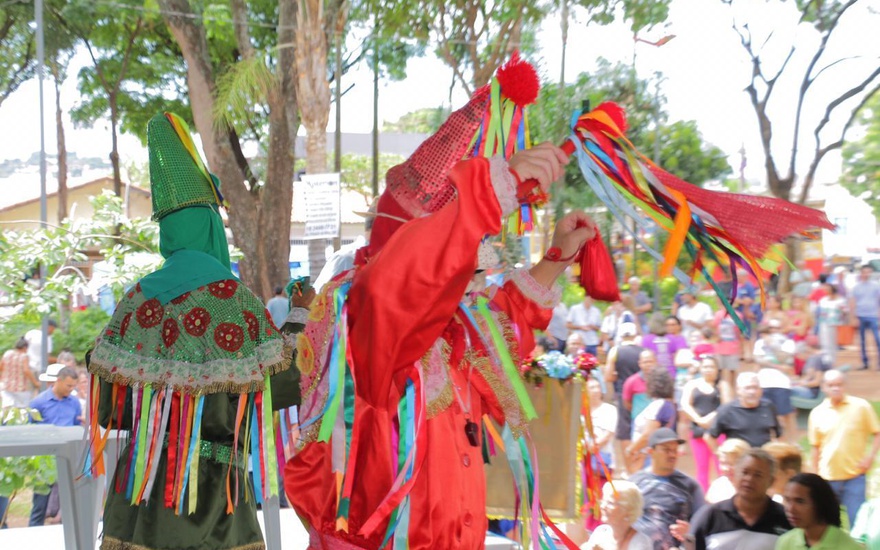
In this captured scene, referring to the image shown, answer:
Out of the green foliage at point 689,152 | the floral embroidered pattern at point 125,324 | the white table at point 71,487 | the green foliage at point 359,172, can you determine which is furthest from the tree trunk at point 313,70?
the green foliage at point 359,172

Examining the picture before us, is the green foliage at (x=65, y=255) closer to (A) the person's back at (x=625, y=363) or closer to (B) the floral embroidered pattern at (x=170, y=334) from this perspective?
(A) the person's back at (x=625, y=363)

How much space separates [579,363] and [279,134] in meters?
8.29

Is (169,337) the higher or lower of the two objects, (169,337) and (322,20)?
the lower

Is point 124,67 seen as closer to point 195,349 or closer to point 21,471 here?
point 21,471

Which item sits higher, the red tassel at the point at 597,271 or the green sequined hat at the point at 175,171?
the green sequined hat at the point at 175,171

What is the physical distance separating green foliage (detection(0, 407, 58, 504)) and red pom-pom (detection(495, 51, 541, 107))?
3.82 m

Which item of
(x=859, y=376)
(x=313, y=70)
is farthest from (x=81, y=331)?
(x=859, y=376)

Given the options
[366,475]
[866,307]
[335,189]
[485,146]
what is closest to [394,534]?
[366,475]

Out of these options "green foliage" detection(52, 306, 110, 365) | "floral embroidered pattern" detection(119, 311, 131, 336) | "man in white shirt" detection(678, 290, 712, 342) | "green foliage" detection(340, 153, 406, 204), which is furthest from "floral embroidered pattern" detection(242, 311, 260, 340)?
"green foliage" detection(340, 153, 406, 204)

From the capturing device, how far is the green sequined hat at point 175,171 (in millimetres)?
2445

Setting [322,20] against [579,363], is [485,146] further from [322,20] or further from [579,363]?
[322,20]

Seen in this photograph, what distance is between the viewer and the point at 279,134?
10.9 meters

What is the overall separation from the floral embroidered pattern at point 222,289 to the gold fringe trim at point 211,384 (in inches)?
7.8

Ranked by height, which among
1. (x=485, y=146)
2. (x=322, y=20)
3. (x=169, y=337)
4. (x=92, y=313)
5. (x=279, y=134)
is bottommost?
(x=92, y=313)
